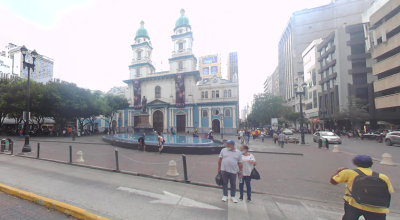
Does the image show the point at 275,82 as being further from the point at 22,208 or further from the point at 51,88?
the point at 22,208

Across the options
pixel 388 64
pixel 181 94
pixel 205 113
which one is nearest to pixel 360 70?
pixel 388 64

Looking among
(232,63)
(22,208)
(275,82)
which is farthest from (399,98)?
(275,82)

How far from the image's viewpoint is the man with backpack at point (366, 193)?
7.82 ft

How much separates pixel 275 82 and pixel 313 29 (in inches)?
1685

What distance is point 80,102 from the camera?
28.4 meters

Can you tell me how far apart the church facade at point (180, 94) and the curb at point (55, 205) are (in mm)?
36593

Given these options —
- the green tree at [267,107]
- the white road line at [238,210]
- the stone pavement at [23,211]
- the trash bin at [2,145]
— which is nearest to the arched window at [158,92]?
the green tree at [267,107]

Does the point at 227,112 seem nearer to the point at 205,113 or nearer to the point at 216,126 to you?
the point at 216,126

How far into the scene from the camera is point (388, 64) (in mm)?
26922

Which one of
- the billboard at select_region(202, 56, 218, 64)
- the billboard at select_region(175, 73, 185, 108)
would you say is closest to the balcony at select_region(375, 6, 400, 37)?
the billboard at select_region(175, 73, 185, 108)

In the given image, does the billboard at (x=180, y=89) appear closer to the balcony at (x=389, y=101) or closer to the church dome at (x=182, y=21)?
the church dome at (x=182, y=21)

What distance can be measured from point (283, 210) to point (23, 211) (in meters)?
5.97

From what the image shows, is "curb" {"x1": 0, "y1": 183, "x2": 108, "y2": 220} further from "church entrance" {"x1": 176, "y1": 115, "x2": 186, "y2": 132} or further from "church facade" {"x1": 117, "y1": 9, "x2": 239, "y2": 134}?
"church entrance" {"x1": 176, "y1": 115, "x2": 186, "y2": 132}

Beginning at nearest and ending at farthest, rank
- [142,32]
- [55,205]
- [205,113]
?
[55,205] → [205,113] → [142,32]
